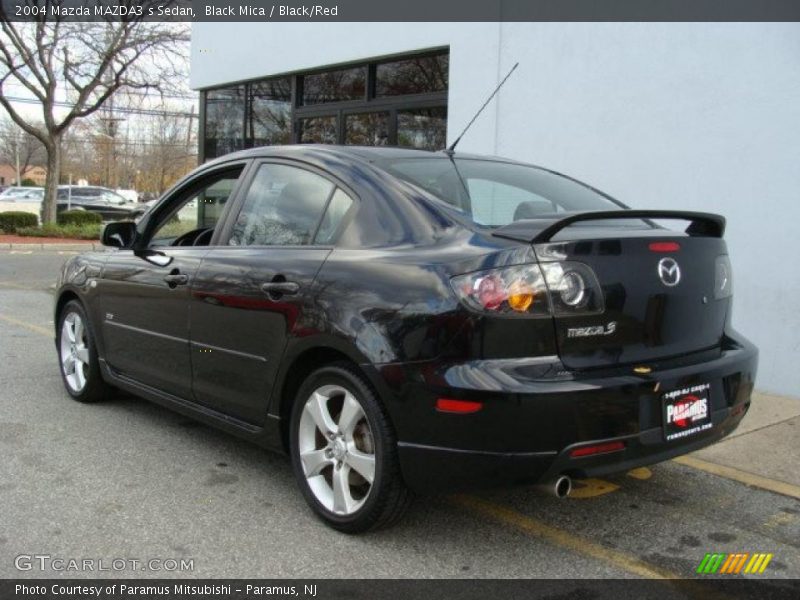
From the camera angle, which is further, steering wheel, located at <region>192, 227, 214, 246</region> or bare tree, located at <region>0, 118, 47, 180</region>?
bare tree, located at <region>0, 118, 47, 180</region>

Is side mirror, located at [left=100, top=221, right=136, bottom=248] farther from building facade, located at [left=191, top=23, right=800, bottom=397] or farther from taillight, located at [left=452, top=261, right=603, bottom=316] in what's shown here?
building facade, located at [left=191, top=23, right=800, bottom=397]

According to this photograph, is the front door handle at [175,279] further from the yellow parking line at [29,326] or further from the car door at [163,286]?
the yellow parking line at [29,326]

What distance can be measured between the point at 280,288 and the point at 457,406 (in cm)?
107

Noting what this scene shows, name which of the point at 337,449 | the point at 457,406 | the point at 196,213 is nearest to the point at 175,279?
the point at 196,213

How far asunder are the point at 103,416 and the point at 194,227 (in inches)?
53.7

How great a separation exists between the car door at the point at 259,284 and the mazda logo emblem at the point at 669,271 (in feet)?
4.42

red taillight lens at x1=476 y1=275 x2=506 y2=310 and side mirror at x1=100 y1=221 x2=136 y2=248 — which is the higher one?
side mirror at x1=100 y1=221 x2=136 y2=248

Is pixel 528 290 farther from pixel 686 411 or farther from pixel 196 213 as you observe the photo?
pixel 196 213

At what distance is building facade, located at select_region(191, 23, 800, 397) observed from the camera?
18.8 ft

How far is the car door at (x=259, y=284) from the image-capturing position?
3.47 meters

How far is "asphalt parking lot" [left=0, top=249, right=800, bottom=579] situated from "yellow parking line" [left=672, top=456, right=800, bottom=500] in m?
0.01

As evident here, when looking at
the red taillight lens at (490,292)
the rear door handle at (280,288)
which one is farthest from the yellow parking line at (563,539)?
the rear door handle at (280,288)

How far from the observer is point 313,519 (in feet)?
11.5

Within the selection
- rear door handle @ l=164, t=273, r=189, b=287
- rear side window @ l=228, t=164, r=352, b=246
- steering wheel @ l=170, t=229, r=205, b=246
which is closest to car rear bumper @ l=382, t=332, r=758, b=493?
rear side window @ l=228, t=164, r=352, b=246
